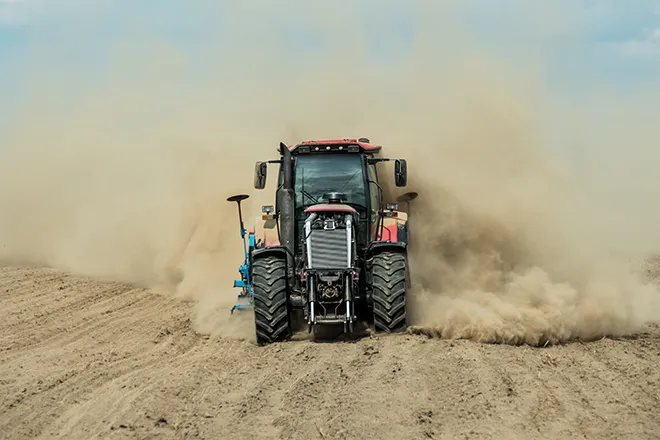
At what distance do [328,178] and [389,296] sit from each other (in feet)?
7.64

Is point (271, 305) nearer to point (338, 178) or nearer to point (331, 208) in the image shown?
point (331, 208)

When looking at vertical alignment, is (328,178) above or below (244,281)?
above

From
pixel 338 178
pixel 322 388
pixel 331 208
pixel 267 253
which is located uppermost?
pixel 338 178

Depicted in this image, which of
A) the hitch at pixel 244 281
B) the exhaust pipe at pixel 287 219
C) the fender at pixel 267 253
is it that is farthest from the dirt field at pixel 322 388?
the exhaust pipe at pixel 287 219

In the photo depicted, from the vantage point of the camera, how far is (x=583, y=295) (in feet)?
32.4

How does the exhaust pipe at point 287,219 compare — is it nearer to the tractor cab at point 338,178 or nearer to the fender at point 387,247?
the tractor cab at point 338,178

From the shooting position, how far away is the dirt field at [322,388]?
20.1 ft

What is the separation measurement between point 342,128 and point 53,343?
839 centimetres

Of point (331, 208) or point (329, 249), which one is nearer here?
point (329, 249)

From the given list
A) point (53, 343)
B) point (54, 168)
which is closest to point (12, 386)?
point (53, 343)

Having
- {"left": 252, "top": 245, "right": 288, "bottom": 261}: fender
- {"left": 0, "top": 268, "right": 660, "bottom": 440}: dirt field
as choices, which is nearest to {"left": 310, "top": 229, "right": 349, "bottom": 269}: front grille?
{"left": 252, "top": 245, "right": 288, "bottom": 261}: fender

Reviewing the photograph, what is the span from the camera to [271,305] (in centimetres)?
932

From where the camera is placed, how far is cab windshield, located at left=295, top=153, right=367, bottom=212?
10.8m

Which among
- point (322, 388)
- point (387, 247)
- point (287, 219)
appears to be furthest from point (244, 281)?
point (322, 388)
